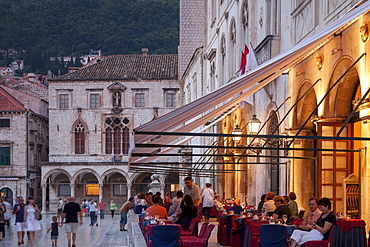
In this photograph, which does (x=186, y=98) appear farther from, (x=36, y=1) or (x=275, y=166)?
(x=36, y=1)

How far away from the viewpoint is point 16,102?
5472cm

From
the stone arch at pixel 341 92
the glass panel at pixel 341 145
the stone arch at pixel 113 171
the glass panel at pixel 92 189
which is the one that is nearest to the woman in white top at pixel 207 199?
the glass panel at pixel 341 145

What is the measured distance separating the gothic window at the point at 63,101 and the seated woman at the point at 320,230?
47240mm

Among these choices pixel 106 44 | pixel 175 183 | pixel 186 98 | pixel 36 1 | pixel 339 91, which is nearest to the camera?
pixel 339 91

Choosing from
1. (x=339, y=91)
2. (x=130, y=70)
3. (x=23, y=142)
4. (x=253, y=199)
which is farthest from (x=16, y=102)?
(x=339, y=91)

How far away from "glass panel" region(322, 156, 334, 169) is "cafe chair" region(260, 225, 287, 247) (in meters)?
4.12

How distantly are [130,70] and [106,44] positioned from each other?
6106 cm

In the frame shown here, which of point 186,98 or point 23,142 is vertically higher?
point 186,98

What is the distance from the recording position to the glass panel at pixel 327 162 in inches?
576

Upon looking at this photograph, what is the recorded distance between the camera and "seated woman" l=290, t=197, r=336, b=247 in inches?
394

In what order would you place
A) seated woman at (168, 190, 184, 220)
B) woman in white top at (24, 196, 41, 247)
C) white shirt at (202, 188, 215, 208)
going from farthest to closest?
white shirt at (202, 188, 215, 208) < woman in white top at (24, 196, 41, 247) < seated woman at (168, 190, 184, 220)

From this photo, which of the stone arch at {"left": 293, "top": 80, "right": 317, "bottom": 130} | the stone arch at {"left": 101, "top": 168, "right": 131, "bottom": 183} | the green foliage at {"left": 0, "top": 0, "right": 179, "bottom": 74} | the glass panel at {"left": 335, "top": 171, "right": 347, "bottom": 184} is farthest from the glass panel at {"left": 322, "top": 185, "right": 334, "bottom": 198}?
the green foliage at {"left": 0, "top": 0, "right": 179, "bottom": 74}

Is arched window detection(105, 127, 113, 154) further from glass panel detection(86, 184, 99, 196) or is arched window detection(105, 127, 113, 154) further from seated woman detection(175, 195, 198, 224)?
seated woman detection(175, 195, 198, 224)

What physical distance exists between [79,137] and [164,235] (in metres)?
45.1
